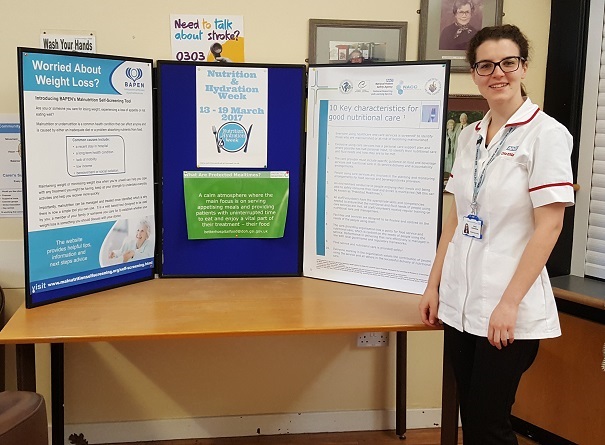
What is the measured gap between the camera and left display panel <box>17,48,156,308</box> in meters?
1.85

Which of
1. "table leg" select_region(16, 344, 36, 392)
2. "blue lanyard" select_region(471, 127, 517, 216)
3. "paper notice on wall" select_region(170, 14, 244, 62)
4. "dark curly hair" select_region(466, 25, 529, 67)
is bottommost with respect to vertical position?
"table leg" select_region(16, 344, 36, 392)

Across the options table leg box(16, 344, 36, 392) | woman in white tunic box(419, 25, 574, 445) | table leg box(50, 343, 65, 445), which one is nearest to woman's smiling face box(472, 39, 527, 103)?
woman in white tunic box(419, 25, 574, 445)

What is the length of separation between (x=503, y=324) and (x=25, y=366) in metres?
1.32

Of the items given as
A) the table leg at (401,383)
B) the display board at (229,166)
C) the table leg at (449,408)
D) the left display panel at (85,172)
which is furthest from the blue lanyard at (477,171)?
the left display panel at (85,172)

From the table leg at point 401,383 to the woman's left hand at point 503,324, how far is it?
0.96 meters

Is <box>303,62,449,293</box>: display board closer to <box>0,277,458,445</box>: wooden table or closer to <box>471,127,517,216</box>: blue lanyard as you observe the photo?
<box>0,277,458,445</box>: wooden table

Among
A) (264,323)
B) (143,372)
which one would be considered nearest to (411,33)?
(264,323)

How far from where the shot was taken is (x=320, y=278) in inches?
88.0

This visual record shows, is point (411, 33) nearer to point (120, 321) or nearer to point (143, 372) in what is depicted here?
point (120, 321)

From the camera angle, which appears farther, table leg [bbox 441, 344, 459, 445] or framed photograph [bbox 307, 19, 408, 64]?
framed photograph [bbox 307, 19, 408, 64]

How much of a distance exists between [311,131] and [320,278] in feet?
1.75

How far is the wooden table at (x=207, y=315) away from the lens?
5.65ft

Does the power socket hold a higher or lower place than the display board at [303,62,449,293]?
lower

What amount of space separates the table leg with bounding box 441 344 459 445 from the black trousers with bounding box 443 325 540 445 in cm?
19
